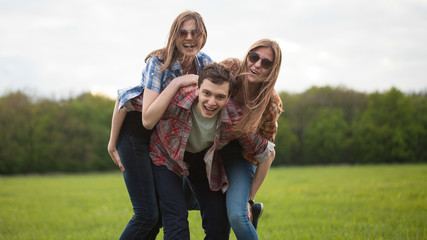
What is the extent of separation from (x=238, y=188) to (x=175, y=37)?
1.60 meters

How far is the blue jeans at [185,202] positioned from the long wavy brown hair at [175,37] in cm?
97

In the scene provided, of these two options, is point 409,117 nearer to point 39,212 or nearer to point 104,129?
point 104,129

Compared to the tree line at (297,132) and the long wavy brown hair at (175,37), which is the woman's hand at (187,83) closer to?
the long wavy brown hair at (175,37)

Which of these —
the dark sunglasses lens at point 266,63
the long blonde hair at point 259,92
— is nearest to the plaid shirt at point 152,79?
the long blonde hair at point 259,92

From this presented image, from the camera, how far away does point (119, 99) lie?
13.1ft

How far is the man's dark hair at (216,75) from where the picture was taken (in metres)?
3.61

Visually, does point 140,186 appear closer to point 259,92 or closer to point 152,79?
point 152,79

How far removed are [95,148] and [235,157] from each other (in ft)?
170

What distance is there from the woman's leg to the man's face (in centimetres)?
71

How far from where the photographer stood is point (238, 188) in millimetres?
3873

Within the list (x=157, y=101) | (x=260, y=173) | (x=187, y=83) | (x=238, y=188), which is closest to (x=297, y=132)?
(x=260, y=173)

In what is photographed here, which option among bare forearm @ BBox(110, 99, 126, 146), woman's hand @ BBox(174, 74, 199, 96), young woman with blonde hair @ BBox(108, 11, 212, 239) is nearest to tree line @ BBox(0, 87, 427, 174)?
bare forearm @ BBox(110, 99, 126, 146)

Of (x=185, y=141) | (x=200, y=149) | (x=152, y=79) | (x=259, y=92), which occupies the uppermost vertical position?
(x=152, y=79)

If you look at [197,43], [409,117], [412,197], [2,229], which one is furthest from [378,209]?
[409,117]
